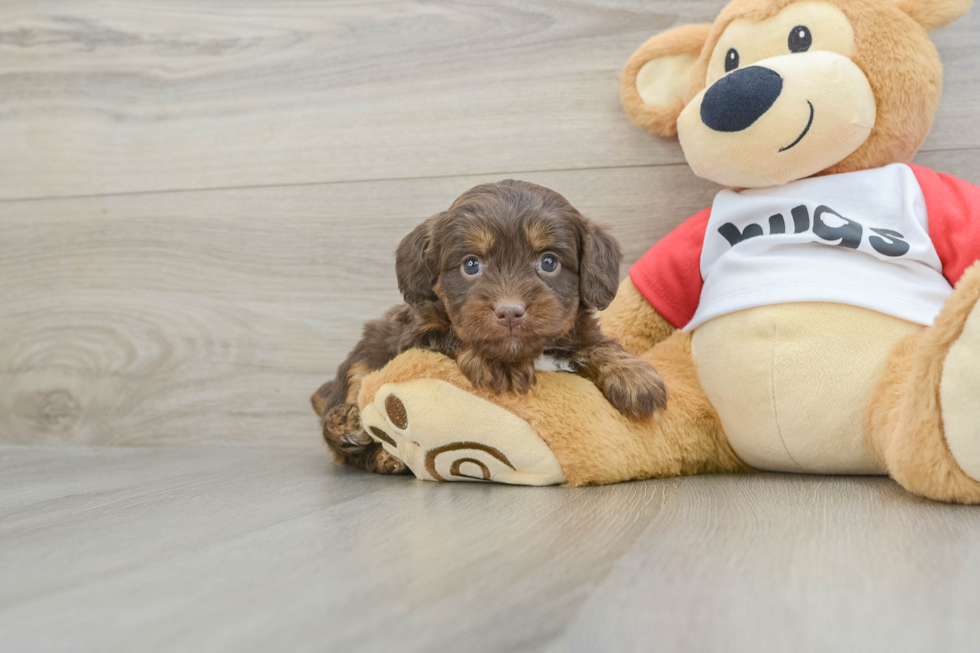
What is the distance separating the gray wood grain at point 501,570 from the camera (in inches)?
25.7

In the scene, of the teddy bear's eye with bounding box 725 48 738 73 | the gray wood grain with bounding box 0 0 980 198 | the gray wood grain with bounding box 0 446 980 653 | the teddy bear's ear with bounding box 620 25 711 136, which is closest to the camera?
the gray wood grain with bounding box 0 446 980 653

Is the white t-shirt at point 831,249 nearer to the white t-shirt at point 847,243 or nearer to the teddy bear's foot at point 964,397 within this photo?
the white t-shirt at point 847,243

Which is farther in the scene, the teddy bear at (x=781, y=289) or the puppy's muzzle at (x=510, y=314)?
the teddy bear at (x=781, y=289)

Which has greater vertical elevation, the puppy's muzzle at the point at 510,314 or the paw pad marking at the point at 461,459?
the puppy's muzzle at the point at 510,314

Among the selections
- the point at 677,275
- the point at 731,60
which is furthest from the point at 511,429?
the point at 731,60

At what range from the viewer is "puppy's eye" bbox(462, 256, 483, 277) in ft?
4.30

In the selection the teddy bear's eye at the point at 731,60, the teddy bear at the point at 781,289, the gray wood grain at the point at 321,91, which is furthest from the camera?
the gray wood grain at the point at 321,91

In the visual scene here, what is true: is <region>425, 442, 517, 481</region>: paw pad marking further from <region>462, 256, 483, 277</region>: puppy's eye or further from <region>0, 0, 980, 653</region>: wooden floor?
<region>462, 256, 483, 277</region>: puppy's eye

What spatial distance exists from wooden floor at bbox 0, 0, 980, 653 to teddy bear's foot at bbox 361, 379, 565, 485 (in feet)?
0.17

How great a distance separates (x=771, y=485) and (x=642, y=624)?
2.48 feet

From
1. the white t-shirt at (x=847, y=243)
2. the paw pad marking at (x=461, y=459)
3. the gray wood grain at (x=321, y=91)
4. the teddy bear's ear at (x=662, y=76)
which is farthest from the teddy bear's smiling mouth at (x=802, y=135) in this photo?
the paw pad marking at (x=461, y=459)

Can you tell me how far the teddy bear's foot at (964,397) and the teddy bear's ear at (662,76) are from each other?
896 mm

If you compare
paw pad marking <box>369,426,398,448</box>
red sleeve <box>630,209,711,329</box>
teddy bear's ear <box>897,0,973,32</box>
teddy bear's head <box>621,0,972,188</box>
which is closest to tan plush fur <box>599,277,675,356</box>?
red sleeve <box>630,209,711,329</box>

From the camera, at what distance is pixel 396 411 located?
1.35m
